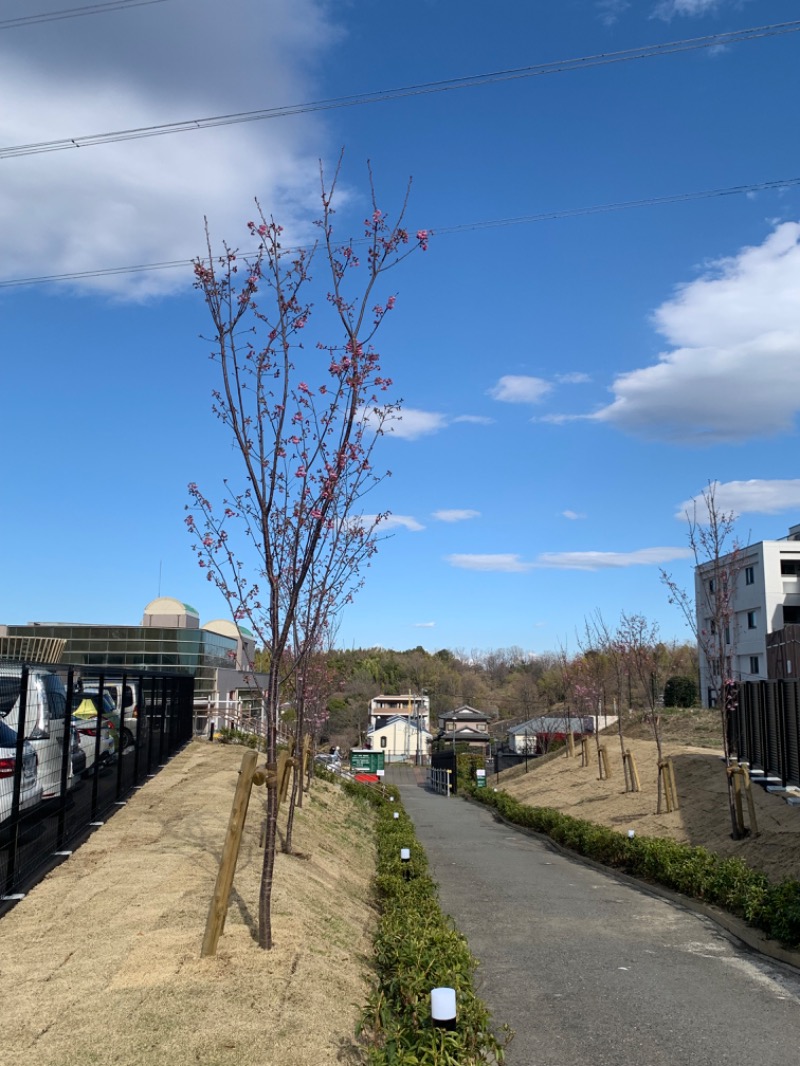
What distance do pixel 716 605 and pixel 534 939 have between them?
9.84 metres

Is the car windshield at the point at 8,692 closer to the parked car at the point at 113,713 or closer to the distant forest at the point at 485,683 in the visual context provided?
the parked car at the point at 113,713

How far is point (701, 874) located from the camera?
1164cm

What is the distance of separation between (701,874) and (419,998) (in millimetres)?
7692

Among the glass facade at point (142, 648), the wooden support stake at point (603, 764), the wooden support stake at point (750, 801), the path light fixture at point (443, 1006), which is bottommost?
the wooden support stake at point (603, 764)

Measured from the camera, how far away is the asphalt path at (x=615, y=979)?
5.98 meters

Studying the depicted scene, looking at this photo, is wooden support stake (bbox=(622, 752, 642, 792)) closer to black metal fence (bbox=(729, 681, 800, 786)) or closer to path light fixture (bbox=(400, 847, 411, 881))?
black metal fence (bbox=(729, 681, 800, 786))

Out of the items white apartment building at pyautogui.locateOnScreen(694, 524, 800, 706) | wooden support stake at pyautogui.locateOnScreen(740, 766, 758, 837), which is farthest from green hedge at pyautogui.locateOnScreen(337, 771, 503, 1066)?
white apartment building at pyautogui.locateOnScreen(694, 524, 800, 706)

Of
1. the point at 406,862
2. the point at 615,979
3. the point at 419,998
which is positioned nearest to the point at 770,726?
the point at 406,862

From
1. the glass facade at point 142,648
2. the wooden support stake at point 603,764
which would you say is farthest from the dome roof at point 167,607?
the wooden support stake at point 603,764

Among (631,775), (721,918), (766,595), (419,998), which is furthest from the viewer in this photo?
(766,595)

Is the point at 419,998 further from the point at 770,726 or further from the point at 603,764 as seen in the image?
the point at 603,764

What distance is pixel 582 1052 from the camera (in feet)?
19.3

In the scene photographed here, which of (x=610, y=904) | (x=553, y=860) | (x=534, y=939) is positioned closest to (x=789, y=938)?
(x=534, y=939)

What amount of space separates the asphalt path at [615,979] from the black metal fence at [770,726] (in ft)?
10.4
